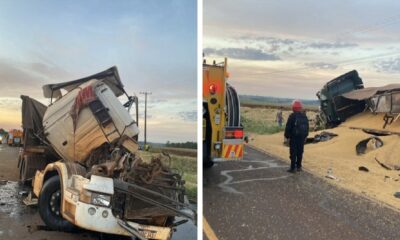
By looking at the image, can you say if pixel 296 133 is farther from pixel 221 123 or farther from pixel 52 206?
pixel 52 206

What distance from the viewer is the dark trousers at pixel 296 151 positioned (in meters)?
2.48

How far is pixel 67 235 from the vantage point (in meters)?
1.91

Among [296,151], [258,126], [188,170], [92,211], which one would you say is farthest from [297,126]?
[92,211]

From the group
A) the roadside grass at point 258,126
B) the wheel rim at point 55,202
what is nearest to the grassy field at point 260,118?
the roadside grass at point 258,126

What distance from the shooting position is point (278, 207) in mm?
2311

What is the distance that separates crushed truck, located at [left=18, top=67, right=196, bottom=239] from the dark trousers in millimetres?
792

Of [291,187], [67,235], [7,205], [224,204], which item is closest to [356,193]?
[291,187]

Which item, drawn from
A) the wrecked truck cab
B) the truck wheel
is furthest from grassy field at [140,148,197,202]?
the truck wheel

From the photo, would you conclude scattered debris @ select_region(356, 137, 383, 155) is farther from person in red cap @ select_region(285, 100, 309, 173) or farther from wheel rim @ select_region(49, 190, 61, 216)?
wheel rim @ select_region(49, 190, 61, 216)

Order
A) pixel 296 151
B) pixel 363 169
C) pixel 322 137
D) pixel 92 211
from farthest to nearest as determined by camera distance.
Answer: pixel 322 137, pixel 363 169, pixel 296 151, pixel 92 211

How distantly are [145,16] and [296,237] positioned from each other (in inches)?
45.8

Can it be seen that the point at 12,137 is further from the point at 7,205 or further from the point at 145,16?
the point at 145,16

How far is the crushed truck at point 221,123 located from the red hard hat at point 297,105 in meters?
0.30

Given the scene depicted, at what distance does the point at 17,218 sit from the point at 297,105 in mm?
1359
